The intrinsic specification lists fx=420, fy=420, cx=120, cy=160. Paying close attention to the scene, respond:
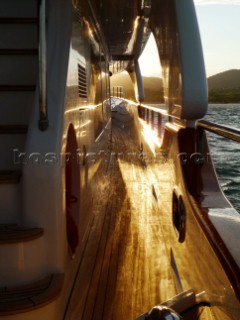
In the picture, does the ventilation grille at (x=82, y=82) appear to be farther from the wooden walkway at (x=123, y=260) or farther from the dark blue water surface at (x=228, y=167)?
the dark blue water surface at (x=228, y=167)

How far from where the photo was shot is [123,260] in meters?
2.90

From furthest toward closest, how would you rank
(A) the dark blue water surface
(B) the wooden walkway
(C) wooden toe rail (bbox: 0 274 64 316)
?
(A) the dark blue water surface → (B) the wooden walkway → (C) wooden toe rail (bbox: 0 274 64 316)

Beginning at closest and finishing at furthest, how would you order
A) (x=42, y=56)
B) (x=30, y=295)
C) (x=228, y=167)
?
(x=30, y=295), (x=42, y=56), (x=228, y=167)

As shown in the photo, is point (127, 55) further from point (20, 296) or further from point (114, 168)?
point (20, 296)

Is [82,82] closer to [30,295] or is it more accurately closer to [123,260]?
[123,260]

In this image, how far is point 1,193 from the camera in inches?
76.4

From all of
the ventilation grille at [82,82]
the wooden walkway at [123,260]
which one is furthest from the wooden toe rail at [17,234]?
the ventilation grille at [82,82]

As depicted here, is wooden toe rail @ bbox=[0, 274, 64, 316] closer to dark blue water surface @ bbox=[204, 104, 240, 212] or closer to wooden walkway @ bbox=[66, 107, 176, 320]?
wooden walkway @ bbox=[66, 107, 176, 320]

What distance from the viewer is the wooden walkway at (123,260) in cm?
227

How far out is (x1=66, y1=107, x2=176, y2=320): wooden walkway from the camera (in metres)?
2.27

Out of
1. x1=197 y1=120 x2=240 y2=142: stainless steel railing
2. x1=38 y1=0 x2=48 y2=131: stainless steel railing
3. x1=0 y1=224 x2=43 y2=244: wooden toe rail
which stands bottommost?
x1=0 y1=224 x2=43 y2=244: wooden toe rail

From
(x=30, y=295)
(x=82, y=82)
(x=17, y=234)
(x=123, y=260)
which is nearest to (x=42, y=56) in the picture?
(x=17, y=234)

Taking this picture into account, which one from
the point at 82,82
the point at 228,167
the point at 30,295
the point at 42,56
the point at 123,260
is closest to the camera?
the point at 30,295

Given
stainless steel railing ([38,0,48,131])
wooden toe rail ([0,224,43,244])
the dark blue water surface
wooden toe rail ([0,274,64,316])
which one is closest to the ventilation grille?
stainless steel railing ([38,0,48,131])
